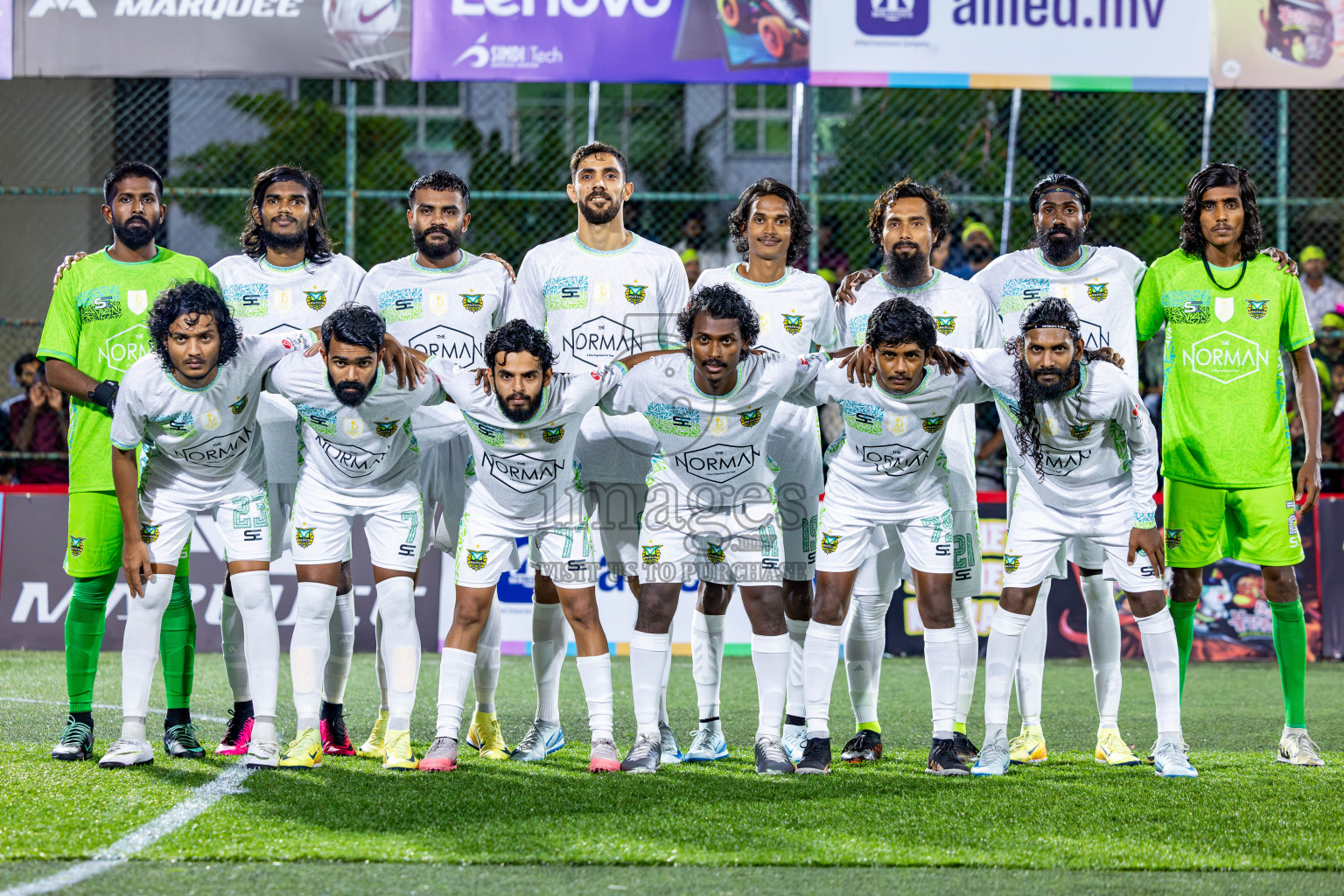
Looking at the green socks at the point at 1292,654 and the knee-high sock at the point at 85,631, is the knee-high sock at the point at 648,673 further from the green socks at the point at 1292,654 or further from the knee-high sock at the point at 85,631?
the green socks at the point at 1292,654

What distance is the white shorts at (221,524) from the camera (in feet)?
17.2

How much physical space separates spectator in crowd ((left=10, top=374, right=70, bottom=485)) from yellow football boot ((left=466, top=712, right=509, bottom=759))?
5.80m

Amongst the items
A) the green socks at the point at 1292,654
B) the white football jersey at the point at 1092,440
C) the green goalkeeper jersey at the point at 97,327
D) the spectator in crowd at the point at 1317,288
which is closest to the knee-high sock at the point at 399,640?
the green goalkeeper jersey at the point at 97,327

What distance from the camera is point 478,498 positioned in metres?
5.30

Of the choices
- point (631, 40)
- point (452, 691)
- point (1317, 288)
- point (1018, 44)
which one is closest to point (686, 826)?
point (452, 691)

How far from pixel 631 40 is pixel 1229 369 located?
578 cm

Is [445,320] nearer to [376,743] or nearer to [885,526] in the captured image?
[376,743]

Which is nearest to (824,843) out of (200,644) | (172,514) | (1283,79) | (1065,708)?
(172,514)

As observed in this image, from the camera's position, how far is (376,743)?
5.68 m

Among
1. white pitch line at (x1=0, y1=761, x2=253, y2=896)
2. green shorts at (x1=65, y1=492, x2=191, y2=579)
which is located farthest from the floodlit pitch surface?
green shorts at (x1=65, y1=492, x2=191, y2=579)

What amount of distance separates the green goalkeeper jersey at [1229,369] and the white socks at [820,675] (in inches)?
69.4

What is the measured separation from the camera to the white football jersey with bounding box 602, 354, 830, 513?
5176mm

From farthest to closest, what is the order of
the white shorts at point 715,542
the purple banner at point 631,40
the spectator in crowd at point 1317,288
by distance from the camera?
1. the spectator in crowd at point 1317,288
2. the purple banner at point 631,40
3. the white shorts at point 715,542

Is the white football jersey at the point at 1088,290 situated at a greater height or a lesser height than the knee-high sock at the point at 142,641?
greater
